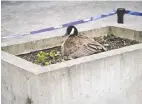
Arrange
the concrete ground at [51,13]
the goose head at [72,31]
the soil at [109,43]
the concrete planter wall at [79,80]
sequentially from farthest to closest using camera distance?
the concrete ground at [51,13] → the goose head at [72,31] → the soil at [109,43] → the concrete planter wall at [79,80]

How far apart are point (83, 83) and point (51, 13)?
1107 cm

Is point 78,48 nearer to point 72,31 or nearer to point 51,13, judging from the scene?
point 72,31

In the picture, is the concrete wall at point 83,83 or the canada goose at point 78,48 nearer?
the concrete wall at point 83,83

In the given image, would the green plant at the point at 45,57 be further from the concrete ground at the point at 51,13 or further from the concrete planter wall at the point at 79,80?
the concrete ground at the point at 51,13

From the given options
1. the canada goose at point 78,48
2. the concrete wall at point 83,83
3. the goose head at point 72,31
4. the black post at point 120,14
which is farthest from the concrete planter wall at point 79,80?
the black post at point 120,14

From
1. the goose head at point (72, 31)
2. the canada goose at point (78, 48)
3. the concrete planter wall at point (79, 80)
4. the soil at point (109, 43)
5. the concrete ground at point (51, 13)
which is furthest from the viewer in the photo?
the concrete ground at point (51, 13)

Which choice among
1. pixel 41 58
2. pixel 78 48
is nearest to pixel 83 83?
pixel 78 48

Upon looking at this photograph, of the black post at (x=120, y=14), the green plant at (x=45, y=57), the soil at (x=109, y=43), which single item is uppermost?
the green plant at (x=45, y=57)

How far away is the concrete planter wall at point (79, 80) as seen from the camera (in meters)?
4.21

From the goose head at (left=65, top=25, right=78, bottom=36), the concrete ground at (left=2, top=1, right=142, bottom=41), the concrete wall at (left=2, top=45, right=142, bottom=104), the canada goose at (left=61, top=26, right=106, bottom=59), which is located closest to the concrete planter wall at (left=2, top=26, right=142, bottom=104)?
the concrete wall at (left=2, top=45, right=142, bottom=104)

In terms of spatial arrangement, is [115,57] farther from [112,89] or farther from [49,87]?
[49,87]

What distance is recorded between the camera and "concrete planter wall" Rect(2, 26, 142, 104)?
4.21m

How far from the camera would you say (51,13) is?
15344 millimetres

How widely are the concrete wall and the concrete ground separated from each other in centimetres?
636
